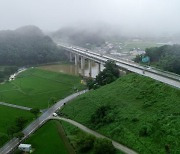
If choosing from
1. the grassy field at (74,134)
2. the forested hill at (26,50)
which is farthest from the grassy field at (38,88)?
the forested hill at (26,50)

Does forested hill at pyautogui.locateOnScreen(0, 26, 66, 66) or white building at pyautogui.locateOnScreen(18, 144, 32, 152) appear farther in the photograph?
forested hill at pyautogui.locateOnScreen(0, 26, 66, 66)

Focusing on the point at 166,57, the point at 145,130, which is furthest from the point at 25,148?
the point at 166,57

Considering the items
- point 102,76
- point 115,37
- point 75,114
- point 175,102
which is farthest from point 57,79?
point 115,37

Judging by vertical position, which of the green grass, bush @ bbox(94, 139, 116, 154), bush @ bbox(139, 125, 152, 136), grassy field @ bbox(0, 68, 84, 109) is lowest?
grassy field @ bbox(0, 68, 84, 109)

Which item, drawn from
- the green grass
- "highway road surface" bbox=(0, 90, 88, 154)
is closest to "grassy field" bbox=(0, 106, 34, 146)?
"highway road surface" bbox=(0, 90, 88, 154)

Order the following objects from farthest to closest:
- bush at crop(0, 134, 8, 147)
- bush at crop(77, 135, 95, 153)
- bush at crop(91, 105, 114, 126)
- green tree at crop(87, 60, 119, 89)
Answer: green tree at crop(87, 60, 119, 89)
bush at crop(91, 105, 114, 126)
bush at crop(0, 134, 8, 147)
bush at crop(77, 135, 95, 153)

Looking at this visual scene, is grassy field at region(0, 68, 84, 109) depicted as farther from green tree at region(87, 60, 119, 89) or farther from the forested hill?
the forested hill
